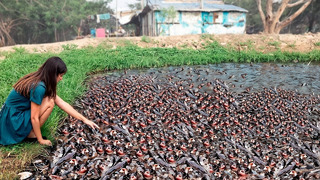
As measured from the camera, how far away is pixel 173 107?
23.7 ft

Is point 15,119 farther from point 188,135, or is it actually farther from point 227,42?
point 227,42

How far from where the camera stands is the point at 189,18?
1153 inches

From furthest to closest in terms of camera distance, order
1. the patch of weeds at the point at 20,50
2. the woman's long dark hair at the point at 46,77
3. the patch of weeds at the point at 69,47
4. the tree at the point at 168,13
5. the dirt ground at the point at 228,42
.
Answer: the tree at the point at 168,13
the dirt ground at the point at 228,42
the patch of weeds at the point at 69,47
the patch of weeds at the point at 20,50
the woman's long dark hair at the point at 46,77

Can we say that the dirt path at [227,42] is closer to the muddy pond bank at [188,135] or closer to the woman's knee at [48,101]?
the muddy pond bank at [188,135]

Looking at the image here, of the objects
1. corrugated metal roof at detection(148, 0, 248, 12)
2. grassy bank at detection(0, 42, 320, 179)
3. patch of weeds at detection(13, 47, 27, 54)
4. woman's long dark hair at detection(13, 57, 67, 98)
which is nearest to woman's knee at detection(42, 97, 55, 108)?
woman's long dark hair at detection(13, 57, 67, 98)

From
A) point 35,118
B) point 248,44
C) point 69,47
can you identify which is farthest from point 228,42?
point 35,118

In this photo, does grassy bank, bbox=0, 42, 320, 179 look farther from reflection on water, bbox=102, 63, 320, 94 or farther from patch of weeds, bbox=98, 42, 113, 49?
reflection on water, bbox=102, 63, 320, 94

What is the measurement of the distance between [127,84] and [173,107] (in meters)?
2.78

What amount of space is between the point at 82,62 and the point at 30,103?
9.00m

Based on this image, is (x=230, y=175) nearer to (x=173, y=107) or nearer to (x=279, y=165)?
(x=279, y=165)

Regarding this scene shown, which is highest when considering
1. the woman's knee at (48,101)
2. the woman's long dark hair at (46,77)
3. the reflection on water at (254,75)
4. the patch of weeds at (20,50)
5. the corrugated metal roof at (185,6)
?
the corrugated metal roof at (185,6)

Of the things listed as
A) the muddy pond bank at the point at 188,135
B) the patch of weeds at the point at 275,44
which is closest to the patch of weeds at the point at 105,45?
the muddy pond bank at the point at 188,135

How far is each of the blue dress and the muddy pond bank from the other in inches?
26.3

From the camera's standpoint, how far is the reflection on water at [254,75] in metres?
10.2
